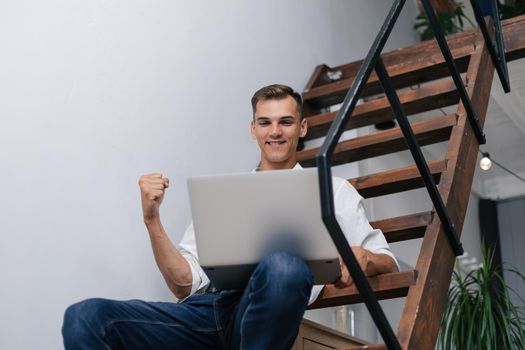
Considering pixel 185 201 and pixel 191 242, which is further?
pixel 185 201

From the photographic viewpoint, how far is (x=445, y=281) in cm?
249

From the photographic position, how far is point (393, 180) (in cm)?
292

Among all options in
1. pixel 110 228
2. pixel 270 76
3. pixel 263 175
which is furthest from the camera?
pixel 270 76

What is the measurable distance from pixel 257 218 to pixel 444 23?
141 inches

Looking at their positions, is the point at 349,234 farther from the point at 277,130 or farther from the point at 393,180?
the point at 393,180

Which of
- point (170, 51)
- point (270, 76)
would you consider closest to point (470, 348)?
point (270, 76)

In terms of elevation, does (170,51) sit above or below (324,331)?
above

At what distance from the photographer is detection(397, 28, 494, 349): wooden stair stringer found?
2201 mm

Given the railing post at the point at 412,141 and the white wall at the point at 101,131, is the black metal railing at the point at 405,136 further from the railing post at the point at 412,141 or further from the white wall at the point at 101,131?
the white wall at the point at 101,131

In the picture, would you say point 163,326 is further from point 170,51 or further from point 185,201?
point 170,51

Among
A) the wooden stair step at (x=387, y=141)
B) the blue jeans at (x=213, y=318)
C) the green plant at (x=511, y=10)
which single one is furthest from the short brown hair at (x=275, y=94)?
the green plant at (x=511, y=10)

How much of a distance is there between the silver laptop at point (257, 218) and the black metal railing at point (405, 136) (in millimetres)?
82

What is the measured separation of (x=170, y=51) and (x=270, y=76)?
0.70 m

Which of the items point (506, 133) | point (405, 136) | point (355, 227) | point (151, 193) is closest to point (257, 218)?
point (151, 193)
